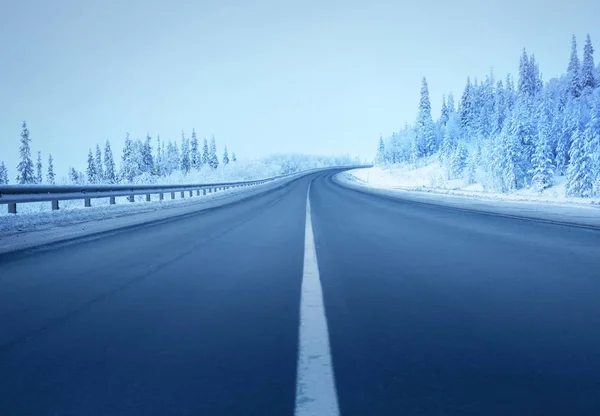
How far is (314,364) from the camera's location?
304cm

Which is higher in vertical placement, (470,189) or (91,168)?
(91,168)

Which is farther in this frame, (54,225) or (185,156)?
(185,156)

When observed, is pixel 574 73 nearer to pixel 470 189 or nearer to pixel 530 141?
pixel 530 141

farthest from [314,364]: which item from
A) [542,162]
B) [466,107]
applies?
[466,107]

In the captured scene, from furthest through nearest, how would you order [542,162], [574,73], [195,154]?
[195,154], [574,73], [542,162]

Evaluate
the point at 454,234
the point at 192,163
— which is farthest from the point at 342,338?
the point at 192,163

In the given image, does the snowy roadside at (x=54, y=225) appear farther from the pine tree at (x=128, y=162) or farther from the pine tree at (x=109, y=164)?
the pine tree at (x=109, y=164)

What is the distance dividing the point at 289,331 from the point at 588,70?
100412 millimetres

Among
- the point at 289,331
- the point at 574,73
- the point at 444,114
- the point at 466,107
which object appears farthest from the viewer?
the point at 444,114

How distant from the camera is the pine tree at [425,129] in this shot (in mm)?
95012

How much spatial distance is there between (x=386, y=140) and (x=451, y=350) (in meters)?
160

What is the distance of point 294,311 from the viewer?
4.34 m

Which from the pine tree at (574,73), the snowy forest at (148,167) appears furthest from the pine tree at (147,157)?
the pine tree at (574,73)

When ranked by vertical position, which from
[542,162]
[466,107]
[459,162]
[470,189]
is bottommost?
[470,189]
